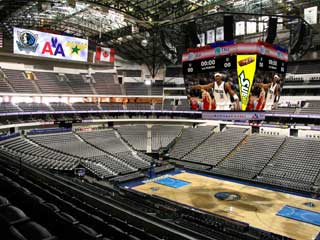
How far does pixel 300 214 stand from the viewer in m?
15.9

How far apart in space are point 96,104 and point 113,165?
486 inches

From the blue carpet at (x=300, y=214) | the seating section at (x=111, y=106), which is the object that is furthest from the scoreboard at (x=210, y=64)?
the seating section at (x=111, y=106)

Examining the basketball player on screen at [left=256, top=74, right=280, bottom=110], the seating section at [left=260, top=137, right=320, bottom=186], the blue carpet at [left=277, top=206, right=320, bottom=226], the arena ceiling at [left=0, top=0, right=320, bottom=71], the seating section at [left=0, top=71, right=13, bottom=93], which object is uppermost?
the arena ceiling at [left=0, top=0, right=320, bottom=71]

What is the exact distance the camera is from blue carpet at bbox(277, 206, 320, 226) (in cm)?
1510

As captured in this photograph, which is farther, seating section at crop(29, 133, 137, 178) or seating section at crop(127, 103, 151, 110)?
seating section at crop(127, 103, 151, 110)

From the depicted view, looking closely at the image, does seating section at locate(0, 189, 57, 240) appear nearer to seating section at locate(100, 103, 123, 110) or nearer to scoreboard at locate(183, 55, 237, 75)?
scoreboard at locate(183, 55, 237, 75)

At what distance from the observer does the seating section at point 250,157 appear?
2403cm

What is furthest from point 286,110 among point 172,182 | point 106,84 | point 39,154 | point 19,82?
point 19,82

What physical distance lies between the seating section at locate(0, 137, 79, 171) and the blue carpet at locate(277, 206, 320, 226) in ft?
51.4

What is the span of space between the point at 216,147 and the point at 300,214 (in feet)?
42.7

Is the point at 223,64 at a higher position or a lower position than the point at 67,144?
higher

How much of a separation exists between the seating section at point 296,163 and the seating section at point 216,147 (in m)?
4.50

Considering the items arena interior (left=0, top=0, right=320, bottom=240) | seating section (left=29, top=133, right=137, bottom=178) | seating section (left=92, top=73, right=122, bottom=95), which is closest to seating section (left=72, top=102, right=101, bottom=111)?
arena interior (left=0, top=0, right=320, bottom=240)

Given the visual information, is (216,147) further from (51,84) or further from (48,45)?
(51,84)
